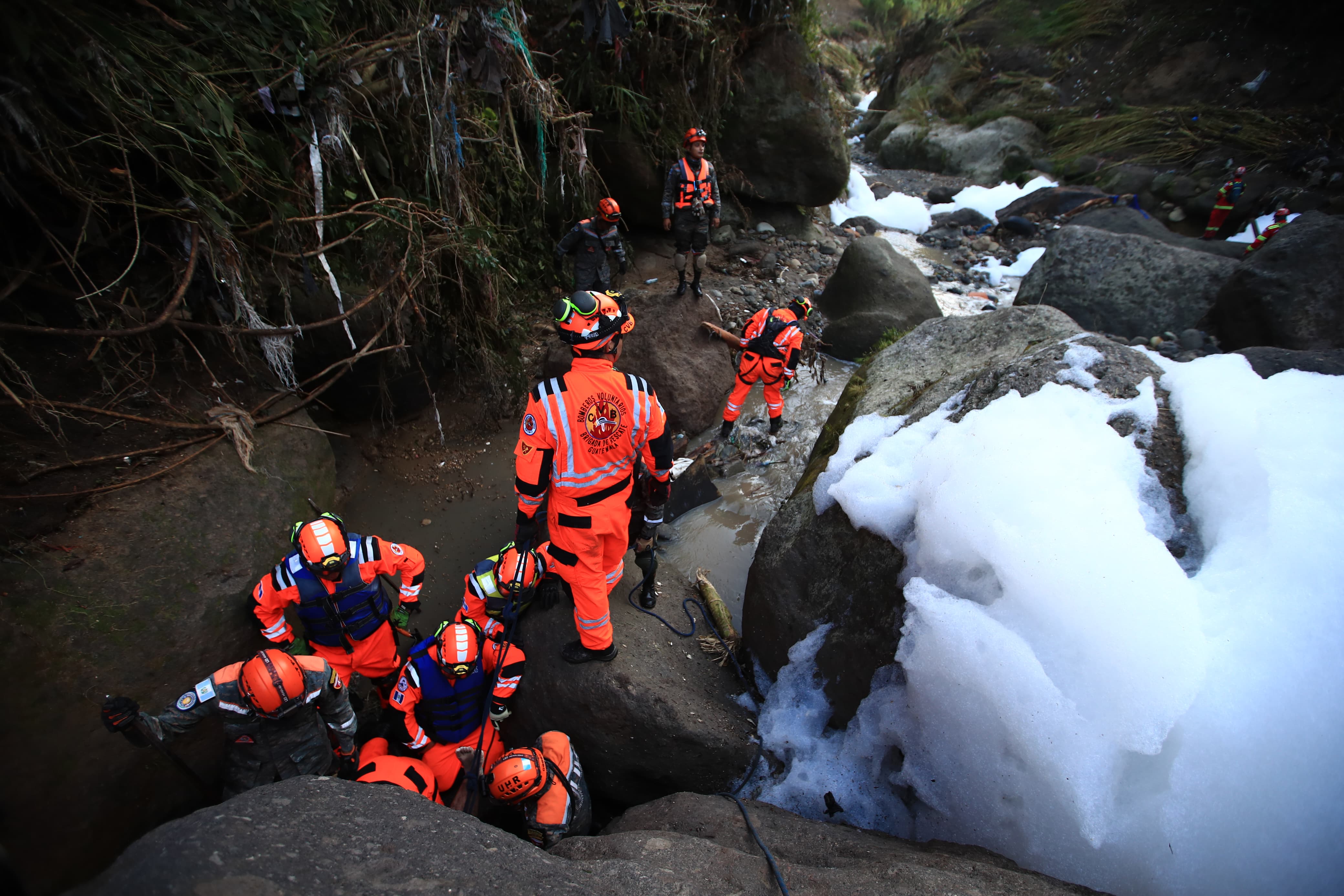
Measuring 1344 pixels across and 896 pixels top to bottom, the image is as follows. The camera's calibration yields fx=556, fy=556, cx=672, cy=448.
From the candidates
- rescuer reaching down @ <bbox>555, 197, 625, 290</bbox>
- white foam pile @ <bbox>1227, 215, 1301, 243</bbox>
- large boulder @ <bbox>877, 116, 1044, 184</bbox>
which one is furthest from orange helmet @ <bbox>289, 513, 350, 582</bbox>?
large boulder @ <bbox>877, 116, 1044, 184</bbox>

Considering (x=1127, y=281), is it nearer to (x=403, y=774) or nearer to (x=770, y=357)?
(x=770, y=357)

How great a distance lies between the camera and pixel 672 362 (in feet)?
20.1

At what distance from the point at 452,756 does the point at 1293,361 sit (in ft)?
14.9

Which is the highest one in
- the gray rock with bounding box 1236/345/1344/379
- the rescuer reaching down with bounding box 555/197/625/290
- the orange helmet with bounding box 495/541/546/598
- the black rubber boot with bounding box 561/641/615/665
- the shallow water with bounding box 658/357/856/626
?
the gray rock with bounding box 1236/345/1344/379

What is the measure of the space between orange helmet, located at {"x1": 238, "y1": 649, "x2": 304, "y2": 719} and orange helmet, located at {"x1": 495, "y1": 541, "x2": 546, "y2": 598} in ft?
3.55

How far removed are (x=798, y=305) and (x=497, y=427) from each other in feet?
10.9

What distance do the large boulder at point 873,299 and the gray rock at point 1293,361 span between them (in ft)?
14.5

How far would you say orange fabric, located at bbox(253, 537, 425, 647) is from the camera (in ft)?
10.1

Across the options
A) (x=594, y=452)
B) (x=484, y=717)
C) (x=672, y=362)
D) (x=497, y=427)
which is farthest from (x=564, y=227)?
(x=484, y=717)

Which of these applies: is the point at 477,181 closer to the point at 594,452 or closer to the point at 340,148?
the point at 340,148

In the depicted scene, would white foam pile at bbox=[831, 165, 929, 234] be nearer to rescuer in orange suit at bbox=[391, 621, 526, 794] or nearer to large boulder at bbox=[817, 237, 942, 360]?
large boulder at bbox=[817, 237, 942, 360]

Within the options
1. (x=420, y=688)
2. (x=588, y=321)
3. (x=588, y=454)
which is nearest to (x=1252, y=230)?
(x=588, y=321)

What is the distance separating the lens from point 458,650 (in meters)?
2.88

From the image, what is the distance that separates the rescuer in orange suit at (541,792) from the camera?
2.50 m
